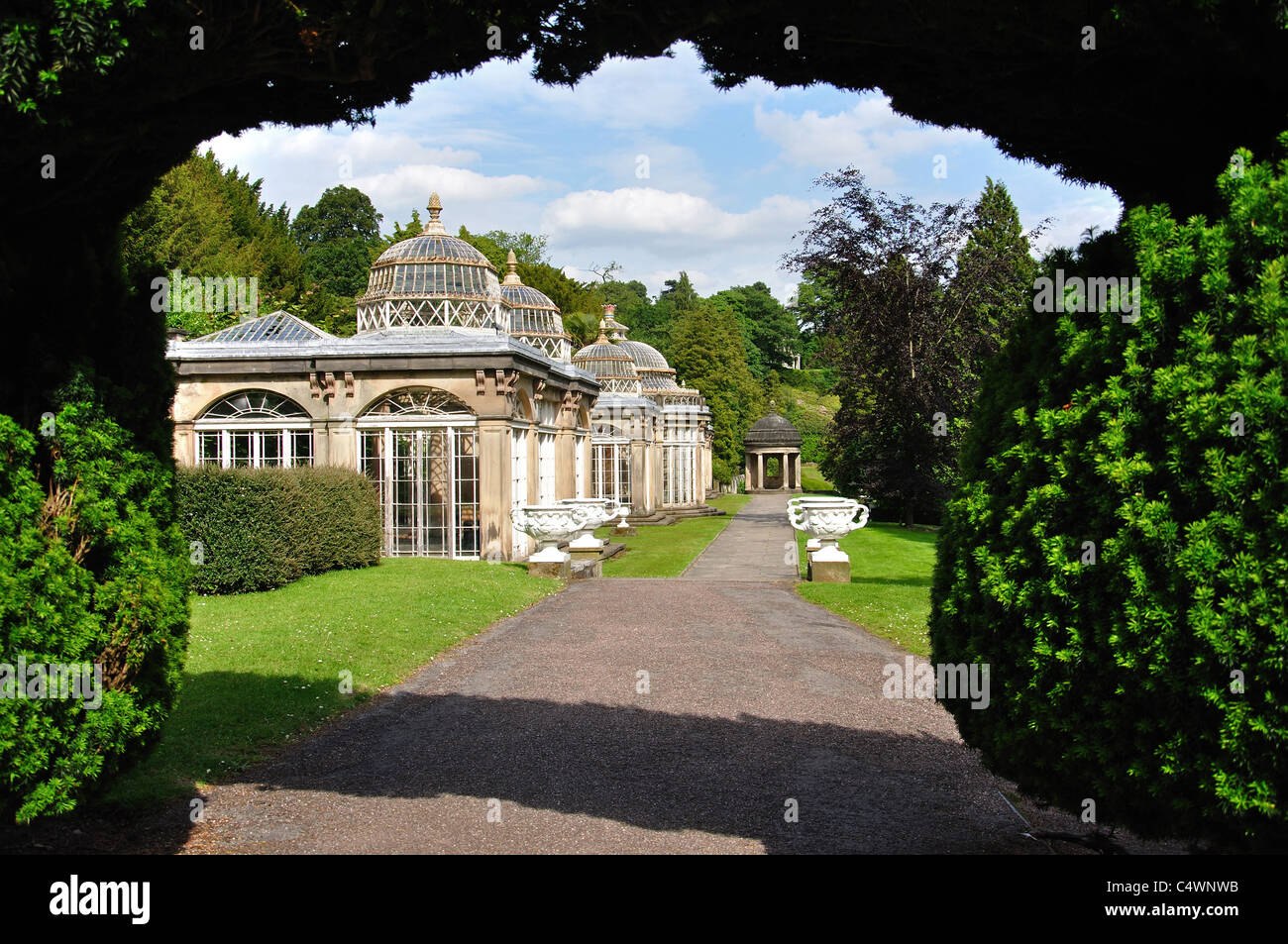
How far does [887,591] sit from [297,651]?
30.1 ft

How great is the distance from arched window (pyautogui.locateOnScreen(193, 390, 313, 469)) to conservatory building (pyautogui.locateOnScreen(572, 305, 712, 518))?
13.0 metres

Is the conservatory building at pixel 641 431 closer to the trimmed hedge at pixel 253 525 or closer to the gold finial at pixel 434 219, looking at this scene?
the gold finial at pixel 434 219

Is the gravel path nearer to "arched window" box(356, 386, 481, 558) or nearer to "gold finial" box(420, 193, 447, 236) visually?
"arched window" box(356, 386, 481, 558)

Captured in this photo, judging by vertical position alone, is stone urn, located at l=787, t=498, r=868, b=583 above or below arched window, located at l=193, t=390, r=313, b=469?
below

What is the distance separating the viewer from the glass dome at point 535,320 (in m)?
32.8

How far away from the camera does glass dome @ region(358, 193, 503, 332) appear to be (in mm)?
22141

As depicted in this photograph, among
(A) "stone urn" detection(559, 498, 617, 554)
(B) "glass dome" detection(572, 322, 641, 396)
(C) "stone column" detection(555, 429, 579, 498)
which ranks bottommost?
(A) "stone urn" detection(559, 498, 617, 554)

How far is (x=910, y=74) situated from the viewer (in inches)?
177

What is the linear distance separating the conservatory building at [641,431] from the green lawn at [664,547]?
6.05 ft

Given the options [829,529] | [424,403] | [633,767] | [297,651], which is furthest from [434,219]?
[633,767]

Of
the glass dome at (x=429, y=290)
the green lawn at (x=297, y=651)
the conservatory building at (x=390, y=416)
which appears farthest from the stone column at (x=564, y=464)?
the green lawn at (x=297, y=651)

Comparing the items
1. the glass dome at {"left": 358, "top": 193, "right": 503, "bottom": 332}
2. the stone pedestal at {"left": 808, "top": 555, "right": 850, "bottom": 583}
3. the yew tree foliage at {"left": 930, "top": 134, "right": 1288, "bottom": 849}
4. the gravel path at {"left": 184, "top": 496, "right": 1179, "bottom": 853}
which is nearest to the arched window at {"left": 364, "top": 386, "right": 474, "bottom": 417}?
the glass dome at {"left": 358, "top": 193, "right": 503, "bottom": 332}

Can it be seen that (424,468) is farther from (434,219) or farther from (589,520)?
(434,219)

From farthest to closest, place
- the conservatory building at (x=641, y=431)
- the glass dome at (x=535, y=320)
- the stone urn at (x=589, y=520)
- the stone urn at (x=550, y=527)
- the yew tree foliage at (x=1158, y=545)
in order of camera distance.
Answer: the conservatory building at (x=641, y=431) → the glass dome at (x=535, y=320) → the stone urn at (x=589, y=520) → the stone urn at (x=550, y=527) → the yew tree foliage at (x=1158, y=545)
